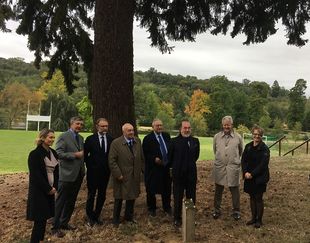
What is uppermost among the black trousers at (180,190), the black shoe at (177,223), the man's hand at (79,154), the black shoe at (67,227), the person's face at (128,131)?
the person's face at (128,131)

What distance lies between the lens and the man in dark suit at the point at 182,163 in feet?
20.8

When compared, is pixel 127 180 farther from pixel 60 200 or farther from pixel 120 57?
pixel 120 57

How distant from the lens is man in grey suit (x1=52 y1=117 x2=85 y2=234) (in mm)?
6145

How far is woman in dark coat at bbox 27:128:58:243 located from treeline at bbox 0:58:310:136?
71346 millimetres

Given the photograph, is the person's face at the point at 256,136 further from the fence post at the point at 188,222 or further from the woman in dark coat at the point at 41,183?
the woman in dark coat at the point at 41,183

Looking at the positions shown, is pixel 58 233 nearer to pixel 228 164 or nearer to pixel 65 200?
pixel 65 200

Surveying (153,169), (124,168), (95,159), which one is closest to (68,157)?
(95,159)

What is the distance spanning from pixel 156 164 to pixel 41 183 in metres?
2.01

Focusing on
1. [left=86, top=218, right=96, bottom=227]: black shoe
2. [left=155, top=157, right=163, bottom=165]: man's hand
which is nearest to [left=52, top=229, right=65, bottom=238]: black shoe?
[left=86, top=218, right=96, bottom=227]: black shoe

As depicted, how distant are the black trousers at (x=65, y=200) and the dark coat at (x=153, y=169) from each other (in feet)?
3.59

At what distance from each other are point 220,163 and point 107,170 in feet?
6.01

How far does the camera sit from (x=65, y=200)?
6.28m

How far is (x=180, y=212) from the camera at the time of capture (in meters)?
6.45

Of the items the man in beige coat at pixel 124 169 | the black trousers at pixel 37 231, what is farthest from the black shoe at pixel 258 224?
the black trousers at pixel 37 231
